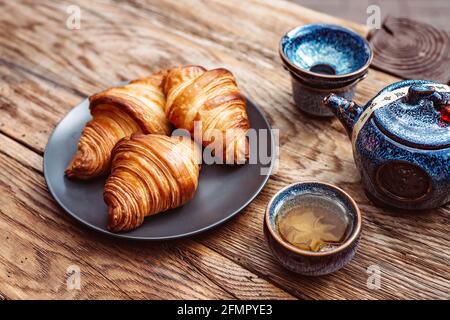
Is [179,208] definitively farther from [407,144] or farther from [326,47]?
[326,47]

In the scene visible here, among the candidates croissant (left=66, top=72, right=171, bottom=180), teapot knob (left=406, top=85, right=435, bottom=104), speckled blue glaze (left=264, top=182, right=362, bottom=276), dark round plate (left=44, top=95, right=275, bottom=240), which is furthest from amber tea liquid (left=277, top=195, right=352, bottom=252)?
croissant (left=66, top=72, right=171, bottom=180)

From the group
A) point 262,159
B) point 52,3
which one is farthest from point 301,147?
point 52,3

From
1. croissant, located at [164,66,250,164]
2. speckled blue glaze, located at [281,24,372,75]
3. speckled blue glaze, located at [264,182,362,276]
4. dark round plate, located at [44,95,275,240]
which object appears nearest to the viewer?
speckled blue glaze, located at [264,182,362,276]

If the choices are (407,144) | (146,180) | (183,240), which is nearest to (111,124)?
(146,180)

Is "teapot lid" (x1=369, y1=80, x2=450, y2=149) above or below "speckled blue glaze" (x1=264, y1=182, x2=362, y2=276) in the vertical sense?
above

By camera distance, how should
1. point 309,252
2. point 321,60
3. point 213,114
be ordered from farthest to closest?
point 321,60 → point 213,114 → point 309,252

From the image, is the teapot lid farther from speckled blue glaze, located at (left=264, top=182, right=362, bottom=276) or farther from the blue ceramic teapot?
speckled blue glaze, located at (left=264, top=182, right=362, bottom=276)
